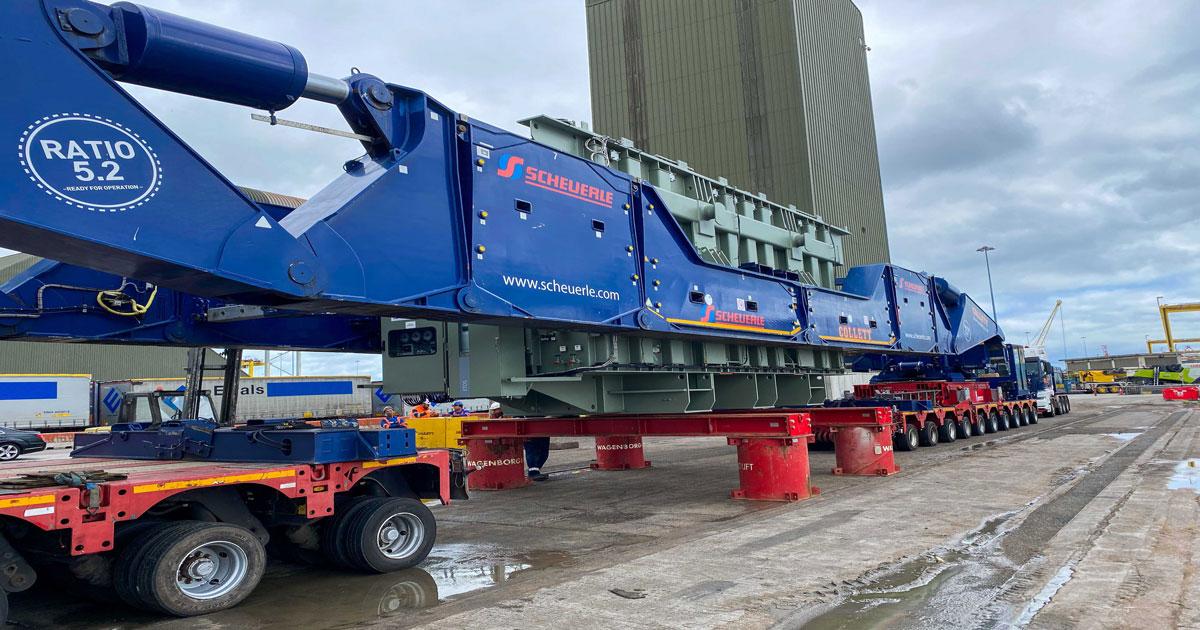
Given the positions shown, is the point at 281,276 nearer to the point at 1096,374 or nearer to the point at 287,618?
the point at 287,618

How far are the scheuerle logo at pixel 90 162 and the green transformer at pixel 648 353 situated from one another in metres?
4.27

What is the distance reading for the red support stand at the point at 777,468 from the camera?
1082 centimetres

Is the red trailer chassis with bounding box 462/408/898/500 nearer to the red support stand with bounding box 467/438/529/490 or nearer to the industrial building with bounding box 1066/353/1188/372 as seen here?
the red support stand with bounding box 467/438/529/490

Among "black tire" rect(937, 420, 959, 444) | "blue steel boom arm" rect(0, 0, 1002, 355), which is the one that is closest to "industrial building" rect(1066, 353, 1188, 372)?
"black tire" rect(937, 420, 959, 444)

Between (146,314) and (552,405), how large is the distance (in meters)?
5.18

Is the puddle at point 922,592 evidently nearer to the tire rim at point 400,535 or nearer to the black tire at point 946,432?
the tire rim at point 400,535

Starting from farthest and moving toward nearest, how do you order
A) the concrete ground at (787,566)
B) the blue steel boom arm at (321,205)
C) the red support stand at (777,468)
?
the red support stand at (777,468) < the concrete ground at (787,566) < the blue steel boom arm at (321,205)

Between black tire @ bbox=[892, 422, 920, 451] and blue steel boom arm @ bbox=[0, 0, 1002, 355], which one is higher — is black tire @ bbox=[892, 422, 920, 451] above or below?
below

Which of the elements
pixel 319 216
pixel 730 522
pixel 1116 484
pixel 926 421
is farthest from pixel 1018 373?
pixel 319 216

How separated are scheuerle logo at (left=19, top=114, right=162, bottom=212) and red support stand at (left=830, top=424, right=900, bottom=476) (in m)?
11.8

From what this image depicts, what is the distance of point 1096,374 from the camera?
77.2 meters

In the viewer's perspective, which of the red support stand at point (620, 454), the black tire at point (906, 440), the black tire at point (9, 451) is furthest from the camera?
the black tire at point (9, 451)

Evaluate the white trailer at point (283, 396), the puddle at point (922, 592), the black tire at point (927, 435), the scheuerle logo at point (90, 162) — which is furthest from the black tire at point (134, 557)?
the white trailer at point (283, 396)

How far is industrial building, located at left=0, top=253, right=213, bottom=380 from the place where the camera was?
44219 mm
